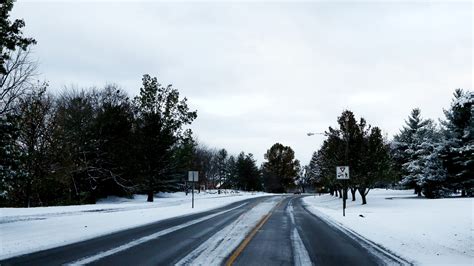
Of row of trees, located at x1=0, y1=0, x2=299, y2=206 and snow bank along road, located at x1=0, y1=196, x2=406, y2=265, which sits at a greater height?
row of trees, located at x1=0, y1=0, x2=299, y2=206

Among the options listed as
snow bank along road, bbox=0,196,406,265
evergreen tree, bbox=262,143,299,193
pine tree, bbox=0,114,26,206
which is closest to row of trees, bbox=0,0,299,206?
pine tree, bbox=0,114,26,206

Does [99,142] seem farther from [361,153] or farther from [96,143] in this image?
[361,153]

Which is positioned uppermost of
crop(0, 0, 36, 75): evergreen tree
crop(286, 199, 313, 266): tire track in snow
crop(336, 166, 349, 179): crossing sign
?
crop(0, 0, 36, 75): evergreen tree

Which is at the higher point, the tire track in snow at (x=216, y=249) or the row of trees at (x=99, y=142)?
the row of trees at (x=99, y=142)

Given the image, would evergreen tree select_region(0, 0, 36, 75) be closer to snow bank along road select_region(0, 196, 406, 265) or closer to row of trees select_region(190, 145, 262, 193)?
snow bank along road select_region(0, 196, 406, 265)

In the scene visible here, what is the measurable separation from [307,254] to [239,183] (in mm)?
107010

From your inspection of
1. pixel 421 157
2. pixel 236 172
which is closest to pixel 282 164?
pixel 236 172

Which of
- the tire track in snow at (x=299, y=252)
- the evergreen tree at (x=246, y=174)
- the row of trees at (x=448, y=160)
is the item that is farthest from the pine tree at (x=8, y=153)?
the evergreen tree at (x=246, y=174)

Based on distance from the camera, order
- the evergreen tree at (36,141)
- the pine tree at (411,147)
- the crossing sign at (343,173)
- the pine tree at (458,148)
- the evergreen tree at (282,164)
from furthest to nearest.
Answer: the evergreen tree at (282,164), the pine tree at (411,147), the pine tree at (458,148), the evergreen tree at (36,141), the crossing sign at (343,173)

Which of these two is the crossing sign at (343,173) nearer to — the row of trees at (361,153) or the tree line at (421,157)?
the tree line at (421,157)

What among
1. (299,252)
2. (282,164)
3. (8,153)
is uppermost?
(282,164)

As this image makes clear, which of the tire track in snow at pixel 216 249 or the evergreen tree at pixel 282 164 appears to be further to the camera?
the evergreen tree at pixel 282 164

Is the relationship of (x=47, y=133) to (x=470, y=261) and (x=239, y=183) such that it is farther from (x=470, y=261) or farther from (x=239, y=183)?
(x=239, y=183)

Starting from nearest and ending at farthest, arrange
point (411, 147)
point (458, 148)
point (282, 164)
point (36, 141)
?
point (36, 141) → point (458, 148) → point (411, 147) → point (282, 164)
